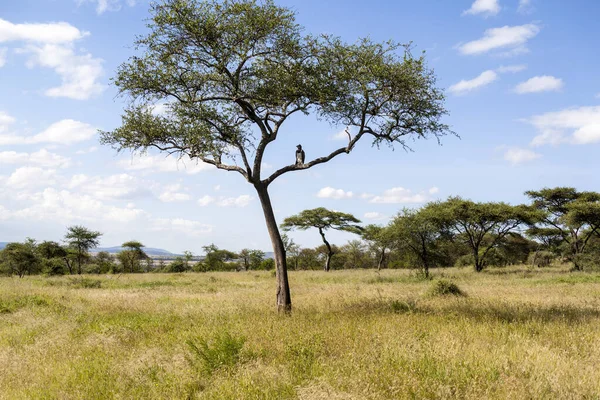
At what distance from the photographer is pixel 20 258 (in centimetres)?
4975

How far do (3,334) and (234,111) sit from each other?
30.2 feet

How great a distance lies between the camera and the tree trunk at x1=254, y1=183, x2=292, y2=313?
12445mm

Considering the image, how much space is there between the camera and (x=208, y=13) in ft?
39.0

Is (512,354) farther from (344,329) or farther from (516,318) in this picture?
(516,318)

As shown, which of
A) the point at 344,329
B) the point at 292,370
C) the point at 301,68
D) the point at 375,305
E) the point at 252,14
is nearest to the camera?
the point at 292,370

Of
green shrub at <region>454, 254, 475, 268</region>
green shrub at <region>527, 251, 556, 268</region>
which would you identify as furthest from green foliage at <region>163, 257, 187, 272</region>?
green shrub at <region>527, 251, 556, 268</region>

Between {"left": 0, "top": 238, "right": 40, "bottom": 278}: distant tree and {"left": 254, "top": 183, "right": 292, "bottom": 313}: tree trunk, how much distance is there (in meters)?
49.1

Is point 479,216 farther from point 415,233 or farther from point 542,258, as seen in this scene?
point 542,258

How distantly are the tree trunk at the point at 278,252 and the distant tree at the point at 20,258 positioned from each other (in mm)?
49100

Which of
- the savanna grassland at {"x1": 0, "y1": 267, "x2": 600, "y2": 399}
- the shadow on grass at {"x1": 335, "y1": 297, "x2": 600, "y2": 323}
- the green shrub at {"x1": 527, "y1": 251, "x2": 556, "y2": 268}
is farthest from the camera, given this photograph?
the green shrub at {"x1": 527, "y1": 251, "x2": 556, "y2": 268}

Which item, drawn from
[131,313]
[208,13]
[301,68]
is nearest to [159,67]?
[208,13]

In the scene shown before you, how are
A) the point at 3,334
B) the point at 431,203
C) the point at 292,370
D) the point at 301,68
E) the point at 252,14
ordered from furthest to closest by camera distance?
the point at 431,203 → the point at 301,68 → the point at 252,14 → the point at 3,334 → the point at 292,370

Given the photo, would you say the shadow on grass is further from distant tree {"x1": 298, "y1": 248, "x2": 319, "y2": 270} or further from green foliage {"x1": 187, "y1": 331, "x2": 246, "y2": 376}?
distant tree {"x1": 298, "y1": 248, "x2": 319, "y2": 270}

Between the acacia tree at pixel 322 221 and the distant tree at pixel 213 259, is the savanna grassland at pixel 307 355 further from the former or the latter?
the distant tree at pixel 213 259
